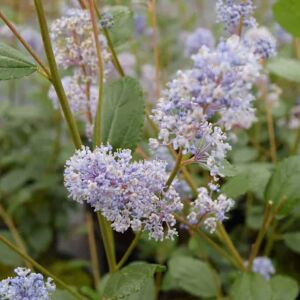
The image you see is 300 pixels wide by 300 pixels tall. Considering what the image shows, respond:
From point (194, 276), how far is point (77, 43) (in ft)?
1.39

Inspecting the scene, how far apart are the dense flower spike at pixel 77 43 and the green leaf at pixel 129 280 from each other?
234mm

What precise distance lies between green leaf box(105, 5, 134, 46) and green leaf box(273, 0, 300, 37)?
19cm

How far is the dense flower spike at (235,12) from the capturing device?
64 cm

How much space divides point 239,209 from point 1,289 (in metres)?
0.87

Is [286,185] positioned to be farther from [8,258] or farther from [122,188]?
[8,258]

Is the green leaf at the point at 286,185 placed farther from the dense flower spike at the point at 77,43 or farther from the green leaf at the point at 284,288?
the dense flower spike at the point at 77,43

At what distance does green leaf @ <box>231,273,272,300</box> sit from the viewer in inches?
28.0

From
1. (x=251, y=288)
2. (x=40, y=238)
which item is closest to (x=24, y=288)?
(x=251, y=288)

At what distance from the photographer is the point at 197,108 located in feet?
1.35

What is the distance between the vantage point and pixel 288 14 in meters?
0.69

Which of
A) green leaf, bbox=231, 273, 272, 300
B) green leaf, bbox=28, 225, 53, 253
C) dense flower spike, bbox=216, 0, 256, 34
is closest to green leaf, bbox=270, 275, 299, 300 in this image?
green leaf, bbox=231, 273, 272, 300

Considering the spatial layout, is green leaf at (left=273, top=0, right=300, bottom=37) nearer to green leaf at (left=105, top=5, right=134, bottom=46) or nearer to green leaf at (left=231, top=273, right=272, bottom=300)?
green leaf at (left=105, top=5, right=134, bottom=46)

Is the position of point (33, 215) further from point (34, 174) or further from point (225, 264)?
point (225, 264)

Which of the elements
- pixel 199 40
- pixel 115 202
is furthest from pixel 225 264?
pixel 115 202
